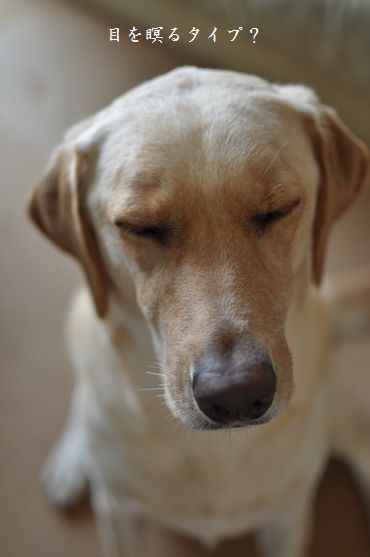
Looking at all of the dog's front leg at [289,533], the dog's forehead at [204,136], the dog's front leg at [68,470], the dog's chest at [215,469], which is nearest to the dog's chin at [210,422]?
the dog's chest at [215,469]

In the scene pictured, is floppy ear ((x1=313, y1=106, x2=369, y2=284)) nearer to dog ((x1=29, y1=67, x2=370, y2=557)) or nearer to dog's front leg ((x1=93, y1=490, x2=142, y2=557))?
dog ((x1=29, y1=67, x2=370, y2=557))

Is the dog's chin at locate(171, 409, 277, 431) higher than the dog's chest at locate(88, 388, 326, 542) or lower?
higher

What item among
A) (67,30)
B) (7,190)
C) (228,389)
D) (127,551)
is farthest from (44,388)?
(67,30)

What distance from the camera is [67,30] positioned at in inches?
132

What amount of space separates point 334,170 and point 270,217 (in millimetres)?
256

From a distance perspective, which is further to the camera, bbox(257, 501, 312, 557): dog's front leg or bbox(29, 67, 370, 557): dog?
bbox(257, 501, 312, 557): dog's front leg

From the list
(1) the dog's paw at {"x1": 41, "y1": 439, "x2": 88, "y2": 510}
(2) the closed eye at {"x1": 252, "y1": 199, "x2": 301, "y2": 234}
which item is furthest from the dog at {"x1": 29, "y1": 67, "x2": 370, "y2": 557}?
(1) the dog's paw at {"x1": 41, "y1": 439, "x2": 88, "y2": 510}

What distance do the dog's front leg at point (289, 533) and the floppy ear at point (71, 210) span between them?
67cm

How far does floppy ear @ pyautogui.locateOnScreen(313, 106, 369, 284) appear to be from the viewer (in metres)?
1.31

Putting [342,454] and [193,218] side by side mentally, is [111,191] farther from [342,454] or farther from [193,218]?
[342,454]

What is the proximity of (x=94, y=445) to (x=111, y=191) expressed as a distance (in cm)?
61

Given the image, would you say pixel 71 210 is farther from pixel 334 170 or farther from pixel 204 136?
pixel 334 170

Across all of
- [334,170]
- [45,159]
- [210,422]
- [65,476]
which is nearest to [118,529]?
[65,476]

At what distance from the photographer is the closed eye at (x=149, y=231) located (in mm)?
1149
